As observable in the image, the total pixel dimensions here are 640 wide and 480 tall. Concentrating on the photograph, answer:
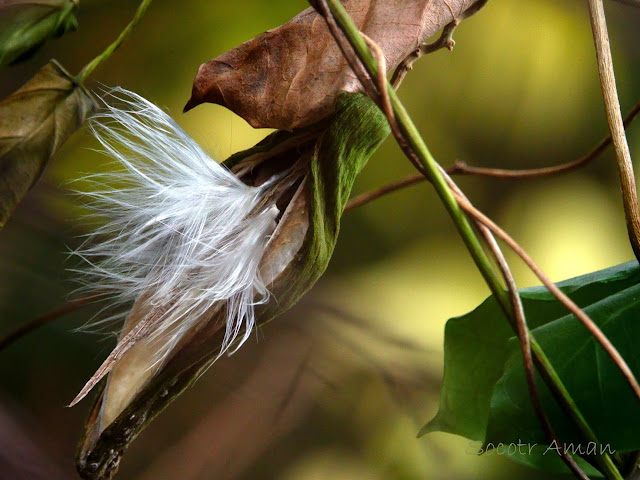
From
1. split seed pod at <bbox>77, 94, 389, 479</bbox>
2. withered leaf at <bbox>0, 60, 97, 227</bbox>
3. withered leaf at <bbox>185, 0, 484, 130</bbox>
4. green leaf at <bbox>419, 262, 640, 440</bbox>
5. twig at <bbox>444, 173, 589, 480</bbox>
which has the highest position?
withered leaf at <bbox>0, 60, 97, 227</bbox>

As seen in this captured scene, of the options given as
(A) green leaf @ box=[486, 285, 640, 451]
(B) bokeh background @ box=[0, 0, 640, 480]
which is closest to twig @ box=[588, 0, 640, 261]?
(A) green leaf @ box=[486, 285, 640, 451]

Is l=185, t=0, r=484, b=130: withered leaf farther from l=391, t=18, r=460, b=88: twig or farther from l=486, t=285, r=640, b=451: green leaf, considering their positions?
l=486, t=285, r=640, b=451: green leaf

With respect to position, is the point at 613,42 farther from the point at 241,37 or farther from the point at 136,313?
the point at 136,313

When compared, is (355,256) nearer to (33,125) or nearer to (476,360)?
(476,360)

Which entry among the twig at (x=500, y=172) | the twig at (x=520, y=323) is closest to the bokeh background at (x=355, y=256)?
the twig at (x=500, y=172)

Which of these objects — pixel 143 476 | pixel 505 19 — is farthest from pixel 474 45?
pixel 143 476

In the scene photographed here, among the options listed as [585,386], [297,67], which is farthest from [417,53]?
[585,386]

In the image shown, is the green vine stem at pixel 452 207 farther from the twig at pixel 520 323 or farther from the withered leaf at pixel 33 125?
the withered leaf at pixel 33 125
